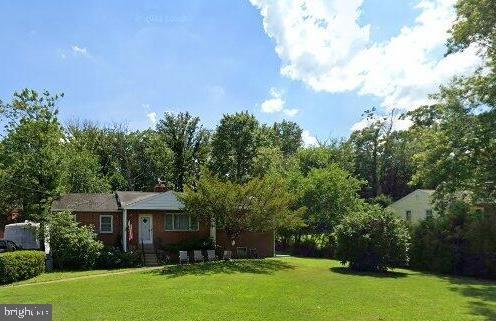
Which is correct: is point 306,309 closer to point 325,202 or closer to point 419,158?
point 419,158

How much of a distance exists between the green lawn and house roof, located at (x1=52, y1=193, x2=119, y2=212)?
7316 mm

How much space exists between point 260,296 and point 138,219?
17.0 m

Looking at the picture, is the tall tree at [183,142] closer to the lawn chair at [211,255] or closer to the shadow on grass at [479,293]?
the lawn chair at [211,255]

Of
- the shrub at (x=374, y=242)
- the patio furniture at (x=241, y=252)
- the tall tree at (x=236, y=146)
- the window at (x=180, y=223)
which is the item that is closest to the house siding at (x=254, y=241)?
the patio furniture at (x=241, y=252)

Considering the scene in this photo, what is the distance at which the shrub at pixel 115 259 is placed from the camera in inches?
1067

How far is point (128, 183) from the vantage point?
55.0 m

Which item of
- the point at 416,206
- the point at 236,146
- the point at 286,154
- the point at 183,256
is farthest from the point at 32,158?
the point at 286,154

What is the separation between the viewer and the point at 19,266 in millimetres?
22266

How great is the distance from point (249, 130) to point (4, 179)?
23.8m

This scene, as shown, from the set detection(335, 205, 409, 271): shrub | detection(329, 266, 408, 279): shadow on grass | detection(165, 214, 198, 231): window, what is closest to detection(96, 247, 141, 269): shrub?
detection(165, 214, 198, 231): window

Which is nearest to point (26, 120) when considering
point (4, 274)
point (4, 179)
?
point (4, 179)

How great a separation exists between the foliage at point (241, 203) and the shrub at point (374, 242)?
4.05 meters

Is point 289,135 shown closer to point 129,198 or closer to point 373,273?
point 129,198

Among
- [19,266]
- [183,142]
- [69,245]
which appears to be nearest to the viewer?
[19,266]
